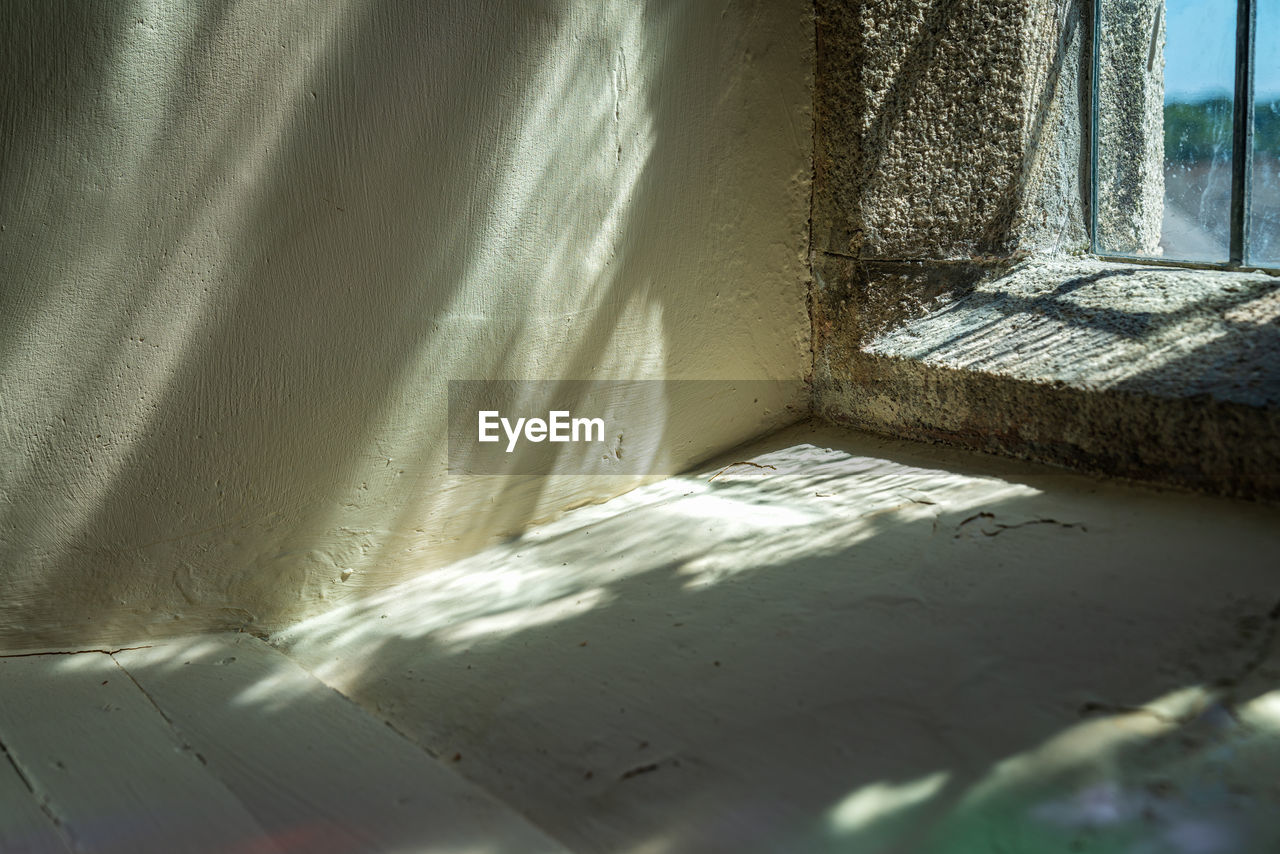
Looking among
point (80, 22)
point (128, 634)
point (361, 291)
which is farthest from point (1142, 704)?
point (80, 22)

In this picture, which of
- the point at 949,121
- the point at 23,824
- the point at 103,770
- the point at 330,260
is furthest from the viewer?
the point at 949,121

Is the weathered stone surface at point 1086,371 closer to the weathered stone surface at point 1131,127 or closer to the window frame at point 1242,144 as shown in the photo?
the window frame at point 1242,144

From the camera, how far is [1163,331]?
2646 millimetres

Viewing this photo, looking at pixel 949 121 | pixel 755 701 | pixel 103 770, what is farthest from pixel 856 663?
pixel 949 121

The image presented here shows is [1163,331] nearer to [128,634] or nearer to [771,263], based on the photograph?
[771,263]

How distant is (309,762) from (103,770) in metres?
0.38

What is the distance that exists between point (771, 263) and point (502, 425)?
1.04 meters

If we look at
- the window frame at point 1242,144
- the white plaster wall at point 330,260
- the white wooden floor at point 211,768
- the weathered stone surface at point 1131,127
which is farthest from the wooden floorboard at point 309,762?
the weathered stone surface at point 1131,127

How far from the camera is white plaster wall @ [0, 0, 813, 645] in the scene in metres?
2.27

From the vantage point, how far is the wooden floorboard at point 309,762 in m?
A: 1.68

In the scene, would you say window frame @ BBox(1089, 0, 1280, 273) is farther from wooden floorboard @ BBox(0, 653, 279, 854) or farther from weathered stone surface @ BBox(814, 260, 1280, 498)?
wooden floorboard @ BBox(0, 653, 279, 854)

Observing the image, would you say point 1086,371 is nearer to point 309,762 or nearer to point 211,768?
point 309,762

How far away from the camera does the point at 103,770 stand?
192 cm

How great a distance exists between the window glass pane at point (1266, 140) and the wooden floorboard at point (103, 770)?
2.82 metres
